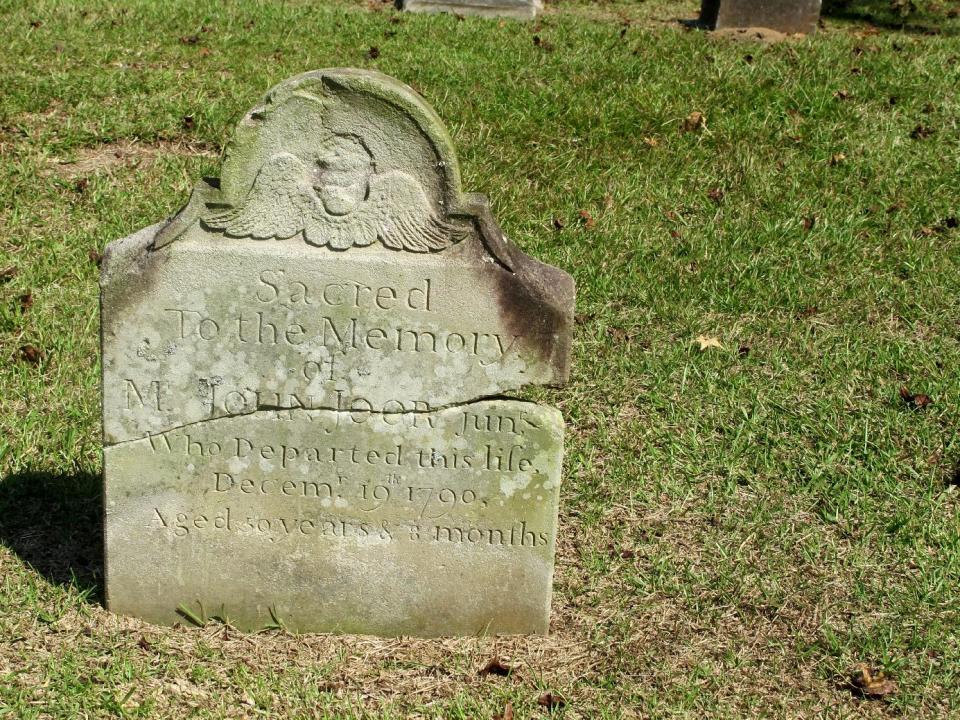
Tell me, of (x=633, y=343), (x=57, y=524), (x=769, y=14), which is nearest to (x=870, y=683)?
(x=633, y=343)

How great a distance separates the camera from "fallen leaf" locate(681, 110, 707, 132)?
7.76 meters

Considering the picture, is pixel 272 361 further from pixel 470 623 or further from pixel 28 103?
pixel 28 103

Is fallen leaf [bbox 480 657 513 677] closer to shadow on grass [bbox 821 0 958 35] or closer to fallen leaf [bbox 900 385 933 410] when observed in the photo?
fallen leaf [bbox 900 385 933 410]

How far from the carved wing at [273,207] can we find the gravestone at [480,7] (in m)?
6.84

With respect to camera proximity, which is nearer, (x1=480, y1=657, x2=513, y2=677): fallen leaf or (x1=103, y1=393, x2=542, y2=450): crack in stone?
(x1=103, y1=393, x2=542, y2=450): crack in stone

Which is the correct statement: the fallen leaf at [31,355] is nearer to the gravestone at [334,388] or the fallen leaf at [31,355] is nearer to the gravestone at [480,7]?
the gravestone at [334,388]

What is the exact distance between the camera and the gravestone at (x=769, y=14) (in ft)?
31.1

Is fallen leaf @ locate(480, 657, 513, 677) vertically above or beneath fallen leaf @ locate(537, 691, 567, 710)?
above

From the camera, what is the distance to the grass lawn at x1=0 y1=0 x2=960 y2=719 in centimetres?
396

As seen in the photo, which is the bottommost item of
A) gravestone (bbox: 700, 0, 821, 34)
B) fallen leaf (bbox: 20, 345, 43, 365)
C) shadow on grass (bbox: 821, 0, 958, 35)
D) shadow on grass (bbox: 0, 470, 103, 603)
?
shadow on grass (bbox: 0, 470, 103, 603)

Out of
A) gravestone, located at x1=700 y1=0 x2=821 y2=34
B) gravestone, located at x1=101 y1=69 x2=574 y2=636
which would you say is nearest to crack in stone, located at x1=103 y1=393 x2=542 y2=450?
gravestone, located at x1=101 y1=69 x2=574 y2=636

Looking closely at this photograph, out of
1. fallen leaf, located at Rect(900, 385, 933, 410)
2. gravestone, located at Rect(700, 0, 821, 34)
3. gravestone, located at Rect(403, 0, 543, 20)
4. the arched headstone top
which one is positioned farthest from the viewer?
gravestone, located at Rect(403, 0, 543, 20)

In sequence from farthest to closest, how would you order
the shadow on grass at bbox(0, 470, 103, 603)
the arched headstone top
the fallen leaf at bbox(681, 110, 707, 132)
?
the fallen leaf at bbox(681, 110, 707, 132) → the shadow on grass at bbox(0, 470, 103, 603) → the arched headstone top

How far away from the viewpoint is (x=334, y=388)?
3.80 meters
